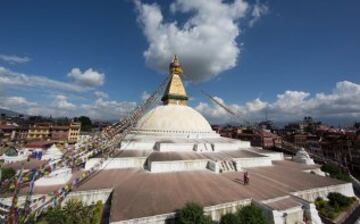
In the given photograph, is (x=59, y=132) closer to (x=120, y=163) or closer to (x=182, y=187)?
(x=120, y=163)

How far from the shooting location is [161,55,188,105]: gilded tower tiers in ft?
70.6

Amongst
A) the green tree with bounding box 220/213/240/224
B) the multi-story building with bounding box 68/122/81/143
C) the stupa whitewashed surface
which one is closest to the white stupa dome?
the stupa whitewashed surface

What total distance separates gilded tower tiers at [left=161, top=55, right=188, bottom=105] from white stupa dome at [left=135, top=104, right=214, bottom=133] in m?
1.00

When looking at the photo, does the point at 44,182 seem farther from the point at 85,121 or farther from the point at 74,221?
the point at 85,121

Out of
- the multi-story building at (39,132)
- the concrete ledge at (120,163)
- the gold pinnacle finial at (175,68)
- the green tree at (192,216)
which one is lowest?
the green tree at (192,216)

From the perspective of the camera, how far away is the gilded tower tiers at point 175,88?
70.6ft

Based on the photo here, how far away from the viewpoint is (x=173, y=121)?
18.9 meters

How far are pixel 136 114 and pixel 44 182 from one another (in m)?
8.88

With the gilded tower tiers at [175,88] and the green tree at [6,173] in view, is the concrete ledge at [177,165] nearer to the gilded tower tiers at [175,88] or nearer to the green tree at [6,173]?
the green tree at [6,173]

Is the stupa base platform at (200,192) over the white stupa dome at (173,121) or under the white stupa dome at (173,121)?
under

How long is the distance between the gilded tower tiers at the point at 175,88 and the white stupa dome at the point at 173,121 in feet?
3.29

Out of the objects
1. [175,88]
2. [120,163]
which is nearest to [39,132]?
[175,88]

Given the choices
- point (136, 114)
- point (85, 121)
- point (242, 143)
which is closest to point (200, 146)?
point (242, 143)

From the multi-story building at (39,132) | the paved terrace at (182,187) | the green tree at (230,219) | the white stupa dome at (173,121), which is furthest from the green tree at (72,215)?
the multi-story building at (39,132)
